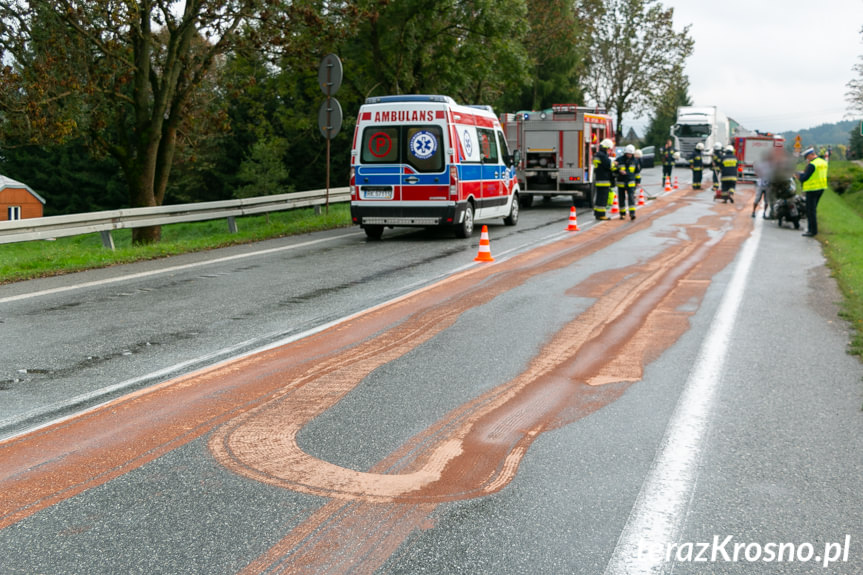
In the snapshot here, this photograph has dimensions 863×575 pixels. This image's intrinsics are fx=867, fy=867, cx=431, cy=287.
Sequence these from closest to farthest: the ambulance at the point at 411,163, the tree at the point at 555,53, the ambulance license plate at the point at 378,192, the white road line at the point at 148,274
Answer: the white road line at the point at 148,274
the ambulance at the point at 411,163
the ambulance license plate at the point at 378,192
the tree at the point at 555,53

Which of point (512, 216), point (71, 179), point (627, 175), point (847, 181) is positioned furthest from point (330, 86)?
point (71, 179)

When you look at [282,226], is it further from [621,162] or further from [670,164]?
[670,164]

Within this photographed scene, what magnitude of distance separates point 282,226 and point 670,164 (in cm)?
2267

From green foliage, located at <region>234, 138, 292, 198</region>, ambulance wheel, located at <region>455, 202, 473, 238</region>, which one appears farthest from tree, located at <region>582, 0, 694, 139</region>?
ambulance wheel, located at <region>455, 202, 473, 238</region>

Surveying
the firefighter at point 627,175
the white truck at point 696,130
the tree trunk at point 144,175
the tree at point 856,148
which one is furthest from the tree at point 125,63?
the tree at point 856,148

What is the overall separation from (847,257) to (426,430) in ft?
36.4

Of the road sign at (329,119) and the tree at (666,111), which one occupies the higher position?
the tree at (666,111)

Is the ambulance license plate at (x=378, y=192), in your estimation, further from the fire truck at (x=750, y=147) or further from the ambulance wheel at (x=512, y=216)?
the fire truck at (x=750, y=147)

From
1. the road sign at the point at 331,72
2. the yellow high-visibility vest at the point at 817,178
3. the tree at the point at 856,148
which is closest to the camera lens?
the road sign at the point at 331,72

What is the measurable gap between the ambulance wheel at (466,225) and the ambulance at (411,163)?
43 millimetres

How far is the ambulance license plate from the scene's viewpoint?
16359mm

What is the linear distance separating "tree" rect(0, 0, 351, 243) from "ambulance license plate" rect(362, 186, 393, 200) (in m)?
5.99

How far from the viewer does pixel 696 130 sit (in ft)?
174

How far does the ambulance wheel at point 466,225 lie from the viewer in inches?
664
